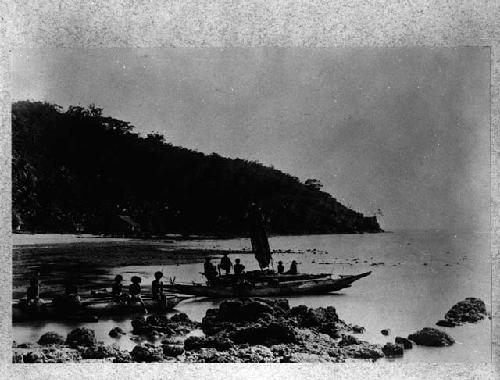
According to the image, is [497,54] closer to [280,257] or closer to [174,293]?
[280,257]

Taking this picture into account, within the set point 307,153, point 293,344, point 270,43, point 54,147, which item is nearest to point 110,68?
point 54,147

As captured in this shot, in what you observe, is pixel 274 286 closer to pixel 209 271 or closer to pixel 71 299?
pixel 209 271

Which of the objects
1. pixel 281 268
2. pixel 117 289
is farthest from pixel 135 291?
pixel 281 268

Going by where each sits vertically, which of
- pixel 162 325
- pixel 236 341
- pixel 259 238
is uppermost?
pixel 259 238

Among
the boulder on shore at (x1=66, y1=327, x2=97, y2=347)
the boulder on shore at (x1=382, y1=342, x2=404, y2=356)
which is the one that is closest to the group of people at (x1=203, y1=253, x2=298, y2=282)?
the boulder on shore at (x1=382, y1=342, x2=404, y2=356)

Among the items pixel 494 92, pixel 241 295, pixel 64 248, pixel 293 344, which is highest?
pixel 494 92

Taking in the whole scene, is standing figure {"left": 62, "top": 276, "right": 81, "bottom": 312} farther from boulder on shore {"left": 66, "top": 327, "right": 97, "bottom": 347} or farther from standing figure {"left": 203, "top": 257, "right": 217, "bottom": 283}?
standing figure {"left": 203, "top": 257, "right": 217, "bottom": 283}
